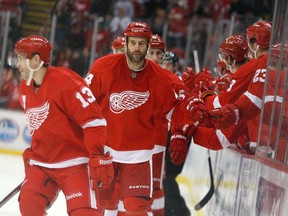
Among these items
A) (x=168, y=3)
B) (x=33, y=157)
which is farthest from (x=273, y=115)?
(x=168, y=3)

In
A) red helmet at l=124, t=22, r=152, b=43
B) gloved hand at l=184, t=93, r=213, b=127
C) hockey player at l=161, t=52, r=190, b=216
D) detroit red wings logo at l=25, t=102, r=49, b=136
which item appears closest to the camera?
detroit red wings logo at l=25, t=102, r=49, b=136

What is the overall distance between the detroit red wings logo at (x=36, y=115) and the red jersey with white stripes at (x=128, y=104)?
0.73m

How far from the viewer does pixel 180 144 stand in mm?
5113

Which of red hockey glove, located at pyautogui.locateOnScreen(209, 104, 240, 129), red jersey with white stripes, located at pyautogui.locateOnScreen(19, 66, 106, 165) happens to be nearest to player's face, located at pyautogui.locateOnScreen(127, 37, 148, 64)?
red hockey glove, located at pyautogui.locateOnScreen(209, 104, 240, 129)

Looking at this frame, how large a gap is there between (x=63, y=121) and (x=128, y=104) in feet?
2.70

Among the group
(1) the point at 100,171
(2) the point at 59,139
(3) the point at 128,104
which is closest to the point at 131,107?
(3) the point at 128,104

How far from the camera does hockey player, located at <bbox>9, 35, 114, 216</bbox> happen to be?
3889 mm

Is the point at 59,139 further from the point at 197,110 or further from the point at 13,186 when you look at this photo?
the point at 13,186

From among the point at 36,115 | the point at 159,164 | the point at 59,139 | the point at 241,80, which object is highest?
the point at 241,80

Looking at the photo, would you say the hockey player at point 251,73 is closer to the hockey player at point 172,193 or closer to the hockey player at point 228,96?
the hockey player at point 228,96

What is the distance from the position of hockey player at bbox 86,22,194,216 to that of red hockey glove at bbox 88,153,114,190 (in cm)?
78

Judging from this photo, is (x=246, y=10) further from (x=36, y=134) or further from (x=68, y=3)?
(x=36, y=134)

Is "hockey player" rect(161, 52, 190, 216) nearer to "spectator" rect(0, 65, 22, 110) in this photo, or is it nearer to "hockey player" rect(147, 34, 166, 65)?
"hockey player" rect(147, 34, 166, 65)

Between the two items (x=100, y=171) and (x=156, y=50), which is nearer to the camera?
(x=100, y=171)
